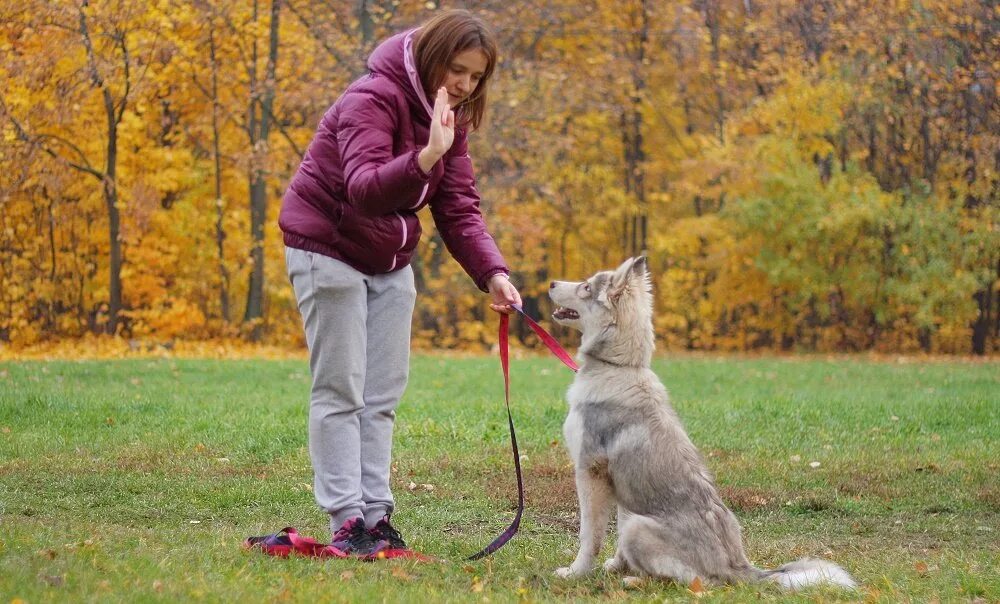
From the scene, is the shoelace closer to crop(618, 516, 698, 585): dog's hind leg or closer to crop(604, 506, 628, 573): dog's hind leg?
crop(604, 506, 628, 573): dog's hind leg

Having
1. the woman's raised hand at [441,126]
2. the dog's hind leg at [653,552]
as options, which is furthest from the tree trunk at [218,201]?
the dog's hind leg at [653,552]

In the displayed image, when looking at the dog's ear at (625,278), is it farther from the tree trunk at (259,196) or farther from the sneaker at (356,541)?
the tree trunk at (259,196)

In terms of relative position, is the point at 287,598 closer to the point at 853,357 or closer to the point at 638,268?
the point at 638,268

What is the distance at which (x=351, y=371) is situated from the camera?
4.87m

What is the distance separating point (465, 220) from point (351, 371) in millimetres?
963

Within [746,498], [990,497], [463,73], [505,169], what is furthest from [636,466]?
[505,169]

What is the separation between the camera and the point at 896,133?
24859mm

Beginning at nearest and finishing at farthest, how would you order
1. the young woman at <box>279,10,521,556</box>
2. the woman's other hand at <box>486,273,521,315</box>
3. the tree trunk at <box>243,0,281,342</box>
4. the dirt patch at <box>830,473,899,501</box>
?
the young woman at <box>279,10,521,556</box>
the woman's other hand at <box>486,273,521,315</box>
the dirt patch at <box>830,473,899,501</box>
the tree trunk at <box>243,0,281,342</box>

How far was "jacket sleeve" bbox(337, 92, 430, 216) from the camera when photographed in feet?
14.4

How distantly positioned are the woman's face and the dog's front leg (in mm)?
1757

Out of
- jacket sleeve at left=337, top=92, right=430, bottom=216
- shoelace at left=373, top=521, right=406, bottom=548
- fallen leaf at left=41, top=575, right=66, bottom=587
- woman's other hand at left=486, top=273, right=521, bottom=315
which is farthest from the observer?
woman's other hand at left=486, top=273, right=521, bottom=315

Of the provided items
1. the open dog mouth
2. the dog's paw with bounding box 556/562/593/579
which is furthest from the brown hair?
the dog's paw with bounding box 556/562/593/579

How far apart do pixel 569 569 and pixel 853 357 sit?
63.0 feet

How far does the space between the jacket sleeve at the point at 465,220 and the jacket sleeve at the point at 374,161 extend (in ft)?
1.58
